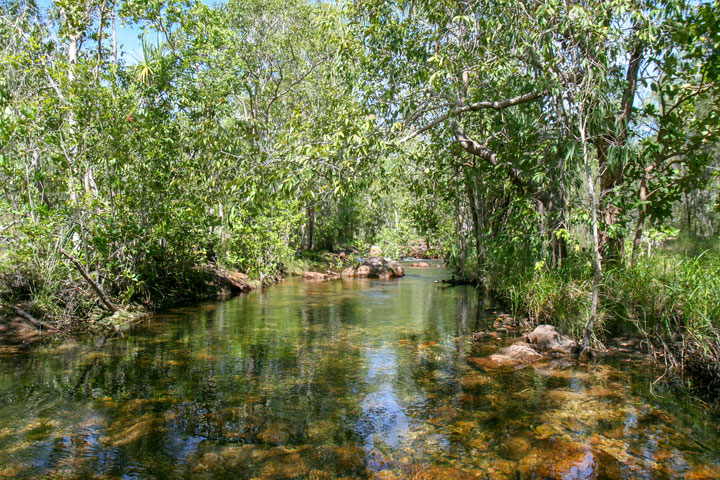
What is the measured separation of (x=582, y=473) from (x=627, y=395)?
2.23 m

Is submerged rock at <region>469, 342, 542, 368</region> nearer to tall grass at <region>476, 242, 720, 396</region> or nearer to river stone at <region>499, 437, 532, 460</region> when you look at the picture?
tall grass at <region>476, 242, 720, 396</region>

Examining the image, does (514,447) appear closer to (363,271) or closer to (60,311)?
(60,311)

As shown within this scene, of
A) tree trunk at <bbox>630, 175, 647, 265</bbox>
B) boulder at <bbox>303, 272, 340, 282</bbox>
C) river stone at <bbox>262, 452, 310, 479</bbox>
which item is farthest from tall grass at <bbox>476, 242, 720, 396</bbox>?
boulder at <bbox>303, 272, 340, 282</bbox>

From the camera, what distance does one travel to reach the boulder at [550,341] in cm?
771

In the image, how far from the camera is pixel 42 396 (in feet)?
19.4

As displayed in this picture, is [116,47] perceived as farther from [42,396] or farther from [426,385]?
[426,385]

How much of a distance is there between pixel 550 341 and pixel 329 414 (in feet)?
14.2

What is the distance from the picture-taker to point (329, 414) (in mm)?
5484

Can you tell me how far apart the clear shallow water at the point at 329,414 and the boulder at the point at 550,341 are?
0.65 m

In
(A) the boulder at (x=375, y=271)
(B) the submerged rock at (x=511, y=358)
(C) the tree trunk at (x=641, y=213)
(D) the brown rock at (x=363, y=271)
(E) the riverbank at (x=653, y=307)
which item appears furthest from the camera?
(D) the brown rock at (x=363, y=271)

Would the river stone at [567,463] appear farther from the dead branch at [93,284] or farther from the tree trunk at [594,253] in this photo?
the dead branch at [93,284]

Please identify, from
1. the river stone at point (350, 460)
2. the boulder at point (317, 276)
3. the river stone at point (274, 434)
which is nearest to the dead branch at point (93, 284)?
the river stone at point (274, 434)

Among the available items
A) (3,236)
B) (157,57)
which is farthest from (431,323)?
(157,57)

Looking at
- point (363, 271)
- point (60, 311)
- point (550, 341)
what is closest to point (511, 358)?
point (550, 341)
